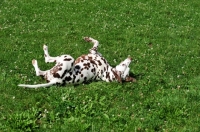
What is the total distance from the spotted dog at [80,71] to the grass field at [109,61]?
1.00 feet

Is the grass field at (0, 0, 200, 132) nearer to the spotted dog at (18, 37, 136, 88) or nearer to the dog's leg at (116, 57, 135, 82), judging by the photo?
the spotted dog at (18, 37, 136, 88)

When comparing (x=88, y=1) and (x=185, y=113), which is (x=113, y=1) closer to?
(x=88, y=1)

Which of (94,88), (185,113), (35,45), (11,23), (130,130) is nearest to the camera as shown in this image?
(130,130)

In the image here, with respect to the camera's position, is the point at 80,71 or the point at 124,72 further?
the point at 124,72

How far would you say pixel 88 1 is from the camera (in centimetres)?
2295

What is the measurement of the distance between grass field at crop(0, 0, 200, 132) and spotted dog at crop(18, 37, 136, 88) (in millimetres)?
306

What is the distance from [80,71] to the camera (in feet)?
41.9

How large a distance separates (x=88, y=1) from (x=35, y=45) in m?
7.54

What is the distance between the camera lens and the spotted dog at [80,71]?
40.5ft

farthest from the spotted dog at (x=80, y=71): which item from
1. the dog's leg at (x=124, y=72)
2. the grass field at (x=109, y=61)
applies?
the grass field at (x=109, y=61)

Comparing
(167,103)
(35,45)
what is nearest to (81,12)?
(35,45)

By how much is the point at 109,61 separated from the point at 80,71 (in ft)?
9.28

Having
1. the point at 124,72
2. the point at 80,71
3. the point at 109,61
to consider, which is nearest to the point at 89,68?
the point at 80,71

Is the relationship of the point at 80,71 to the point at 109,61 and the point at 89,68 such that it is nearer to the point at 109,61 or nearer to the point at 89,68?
the point at 89,68
